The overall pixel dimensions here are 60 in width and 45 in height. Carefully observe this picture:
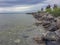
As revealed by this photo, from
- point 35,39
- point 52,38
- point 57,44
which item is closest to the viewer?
→ point 57,44

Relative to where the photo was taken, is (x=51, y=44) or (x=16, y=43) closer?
(x=51, y=44)

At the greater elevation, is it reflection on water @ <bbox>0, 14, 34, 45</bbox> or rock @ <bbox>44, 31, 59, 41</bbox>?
rock @ <bbox>44, 31, 59, 41</bbox>

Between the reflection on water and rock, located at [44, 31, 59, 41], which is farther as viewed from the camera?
the reflection on water

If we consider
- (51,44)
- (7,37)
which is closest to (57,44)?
(51,44)

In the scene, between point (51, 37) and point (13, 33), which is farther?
point (13, 33)

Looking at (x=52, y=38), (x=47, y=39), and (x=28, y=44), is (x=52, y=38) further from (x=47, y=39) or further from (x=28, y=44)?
(x=28, y=44)

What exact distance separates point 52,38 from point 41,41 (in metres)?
0.80

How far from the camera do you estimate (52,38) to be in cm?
1053

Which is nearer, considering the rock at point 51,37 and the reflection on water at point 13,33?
the rock at point 51,37

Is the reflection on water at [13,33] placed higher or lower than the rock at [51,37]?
lower

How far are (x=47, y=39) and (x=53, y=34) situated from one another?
1.71 feet

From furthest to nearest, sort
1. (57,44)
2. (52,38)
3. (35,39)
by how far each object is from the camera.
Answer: (35,39) < (52,38) < (57,44)

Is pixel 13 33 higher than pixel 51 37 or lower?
lower

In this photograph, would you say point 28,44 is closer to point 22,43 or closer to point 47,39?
point 22,43
